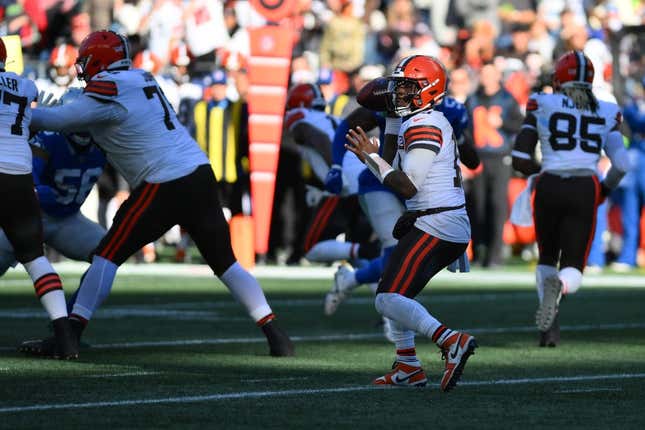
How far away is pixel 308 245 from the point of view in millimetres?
13742

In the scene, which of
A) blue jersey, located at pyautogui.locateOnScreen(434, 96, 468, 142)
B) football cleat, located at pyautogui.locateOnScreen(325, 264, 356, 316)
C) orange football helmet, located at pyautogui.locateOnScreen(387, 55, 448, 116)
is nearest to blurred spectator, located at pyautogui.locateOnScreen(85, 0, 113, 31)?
football cleat, located at pyautogui.locateOnScreen(325, 264, 356, 316)

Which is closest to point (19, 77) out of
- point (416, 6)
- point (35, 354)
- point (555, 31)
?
point (35, 354)

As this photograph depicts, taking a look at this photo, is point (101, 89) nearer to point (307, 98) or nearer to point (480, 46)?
point (307, 98)

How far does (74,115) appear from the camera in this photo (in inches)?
365

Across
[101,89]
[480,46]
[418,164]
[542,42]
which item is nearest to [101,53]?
[101,89]

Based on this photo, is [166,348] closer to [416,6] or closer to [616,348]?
[616,348]

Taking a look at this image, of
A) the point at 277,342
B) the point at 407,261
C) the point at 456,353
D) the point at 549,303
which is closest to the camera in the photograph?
the point at 456,353

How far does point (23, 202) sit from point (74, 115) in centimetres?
54

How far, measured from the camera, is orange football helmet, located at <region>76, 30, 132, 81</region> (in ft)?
31.5

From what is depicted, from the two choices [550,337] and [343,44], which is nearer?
[550,337]

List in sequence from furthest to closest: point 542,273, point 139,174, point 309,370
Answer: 1. point 542,273
2. point 139,174
3. point 309,370

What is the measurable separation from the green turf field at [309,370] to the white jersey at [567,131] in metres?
1.16

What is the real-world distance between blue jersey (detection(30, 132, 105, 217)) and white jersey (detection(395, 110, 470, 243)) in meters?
2.69

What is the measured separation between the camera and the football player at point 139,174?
31.2ft
